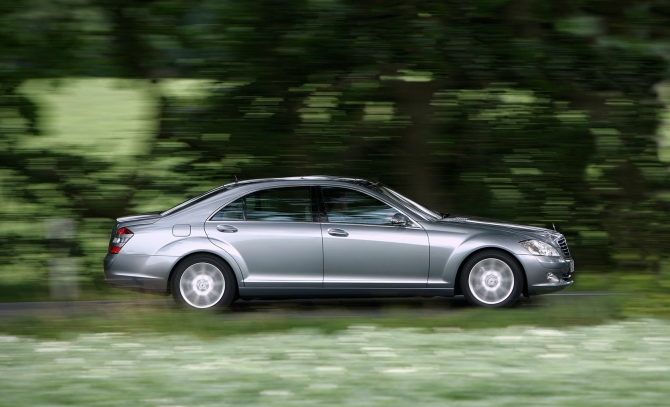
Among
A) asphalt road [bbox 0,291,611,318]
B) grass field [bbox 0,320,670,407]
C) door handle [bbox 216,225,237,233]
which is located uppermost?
door handle [bbox 216,225,237,233]

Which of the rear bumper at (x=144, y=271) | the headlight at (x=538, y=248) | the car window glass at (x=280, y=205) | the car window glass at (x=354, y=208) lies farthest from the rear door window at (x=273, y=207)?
the headlight at (x=538, y=248)

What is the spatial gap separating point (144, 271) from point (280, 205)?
1.54m

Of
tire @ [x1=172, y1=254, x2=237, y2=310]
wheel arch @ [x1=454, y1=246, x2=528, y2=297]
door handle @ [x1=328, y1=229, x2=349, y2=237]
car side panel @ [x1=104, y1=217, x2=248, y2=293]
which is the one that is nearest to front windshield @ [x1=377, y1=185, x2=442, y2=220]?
wheel arch @ [x1=454, y1=246, x2=528, y2=297]

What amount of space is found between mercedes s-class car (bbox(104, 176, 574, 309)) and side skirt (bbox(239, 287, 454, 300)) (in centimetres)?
1

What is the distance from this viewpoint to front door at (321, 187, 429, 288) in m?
10.3

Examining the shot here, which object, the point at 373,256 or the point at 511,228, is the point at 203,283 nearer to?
the point at 373,256

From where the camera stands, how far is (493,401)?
225 inches

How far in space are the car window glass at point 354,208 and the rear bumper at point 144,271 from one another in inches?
66.5

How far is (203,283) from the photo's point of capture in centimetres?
1033

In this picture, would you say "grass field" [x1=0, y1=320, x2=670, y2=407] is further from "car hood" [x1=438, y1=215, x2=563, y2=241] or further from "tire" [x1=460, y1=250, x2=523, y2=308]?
"car hood" [x1=438, y1=215, x2=563, y2=241]

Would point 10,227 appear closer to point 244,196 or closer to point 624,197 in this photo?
point 244,196

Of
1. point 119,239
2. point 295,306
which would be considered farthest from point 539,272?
point 119,239

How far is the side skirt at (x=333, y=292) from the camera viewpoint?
10.3 m

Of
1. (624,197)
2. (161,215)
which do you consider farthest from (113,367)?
(624,197)
